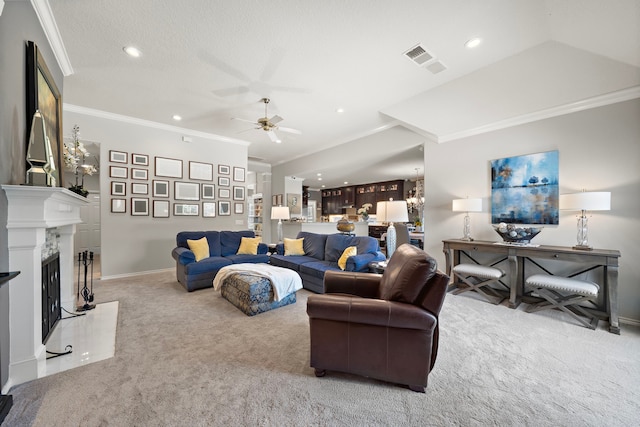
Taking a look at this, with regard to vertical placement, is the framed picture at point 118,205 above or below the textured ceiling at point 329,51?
below

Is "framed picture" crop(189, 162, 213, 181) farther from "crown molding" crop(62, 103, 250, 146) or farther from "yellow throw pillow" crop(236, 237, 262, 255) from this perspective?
"yellow throw pillow" crop(236, 237, 262, 255)

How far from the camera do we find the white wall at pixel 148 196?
15.0 feet

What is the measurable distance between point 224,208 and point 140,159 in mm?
1912

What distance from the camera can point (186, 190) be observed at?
18.0 ft

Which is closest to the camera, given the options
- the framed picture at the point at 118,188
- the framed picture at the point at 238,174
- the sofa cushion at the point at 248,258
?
the sofa cushion at the point at 248,258

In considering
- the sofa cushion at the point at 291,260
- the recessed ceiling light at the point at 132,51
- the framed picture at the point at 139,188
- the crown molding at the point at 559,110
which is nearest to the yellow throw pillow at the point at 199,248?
the sofa cushion at the point at 291,260

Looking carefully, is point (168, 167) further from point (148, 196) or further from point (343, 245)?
point (343, 245)

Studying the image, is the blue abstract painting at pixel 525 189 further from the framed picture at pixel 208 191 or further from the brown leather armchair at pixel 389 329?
the framed picture at pixel 208 191

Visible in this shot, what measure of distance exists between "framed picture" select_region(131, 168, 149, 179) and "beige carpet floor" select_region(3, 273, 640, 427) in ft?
10.7

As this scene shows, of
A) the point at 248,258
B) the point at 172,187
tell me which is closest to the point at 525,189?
the point at 248,258

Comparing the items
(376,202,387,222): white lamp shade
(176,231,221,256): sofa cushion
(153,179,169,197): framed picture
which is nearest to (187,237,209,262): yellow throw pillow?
(176,231,221,256): sofa cushion

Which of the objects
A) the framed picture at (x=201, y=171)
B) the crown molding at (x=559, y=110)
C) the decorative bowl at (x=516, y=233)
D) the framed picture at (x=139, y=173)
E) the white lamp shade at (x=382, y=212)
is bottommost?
the decorative bowl at (x=516, y=233)

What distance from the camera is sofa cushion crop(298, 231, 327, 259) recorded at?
4473mm

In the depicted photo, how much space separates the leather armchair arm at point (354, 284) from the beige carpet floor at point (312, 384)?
575 millimetres
